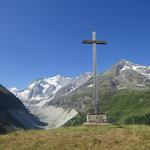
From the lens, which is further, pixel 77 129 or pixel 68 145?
pixel 77 129

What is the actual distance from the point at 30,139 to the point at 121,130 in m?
8.58

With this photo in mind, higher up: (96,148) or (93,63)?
(93,63)

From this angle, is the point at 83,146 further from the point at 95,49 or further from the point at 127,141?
the point at 95,49

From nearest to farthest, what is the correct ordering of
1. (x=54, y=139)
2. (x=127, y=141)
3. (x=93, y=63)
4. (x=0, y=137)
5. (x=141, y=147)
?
(x=141, y=147), (x=127, y=141), (x=54, y=139), (x=0, y=137), (x=93, y=63)

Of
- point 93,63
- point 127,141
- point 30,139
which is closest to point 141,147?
point 127,141

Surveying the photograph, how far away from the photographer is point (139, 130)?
3444 cm

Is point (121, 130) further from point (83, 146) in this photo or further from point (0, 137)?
point (0, 137)

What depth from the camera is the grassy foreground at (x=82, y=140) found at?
97.9ft

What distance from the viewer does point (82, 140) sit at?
1247 inches

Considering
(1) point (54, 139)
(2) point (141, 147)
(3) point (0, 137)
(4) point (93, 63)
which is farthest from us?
(4) point (93, 63)

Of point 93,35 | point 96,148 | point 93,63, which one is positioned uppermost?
point 93,35

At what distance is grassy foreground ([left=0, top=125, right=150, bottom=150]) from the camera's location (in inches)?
1175

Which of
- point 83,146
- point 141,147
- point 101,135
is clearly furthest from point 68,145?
point 141,147

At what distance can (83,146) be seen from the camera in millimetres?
30062
